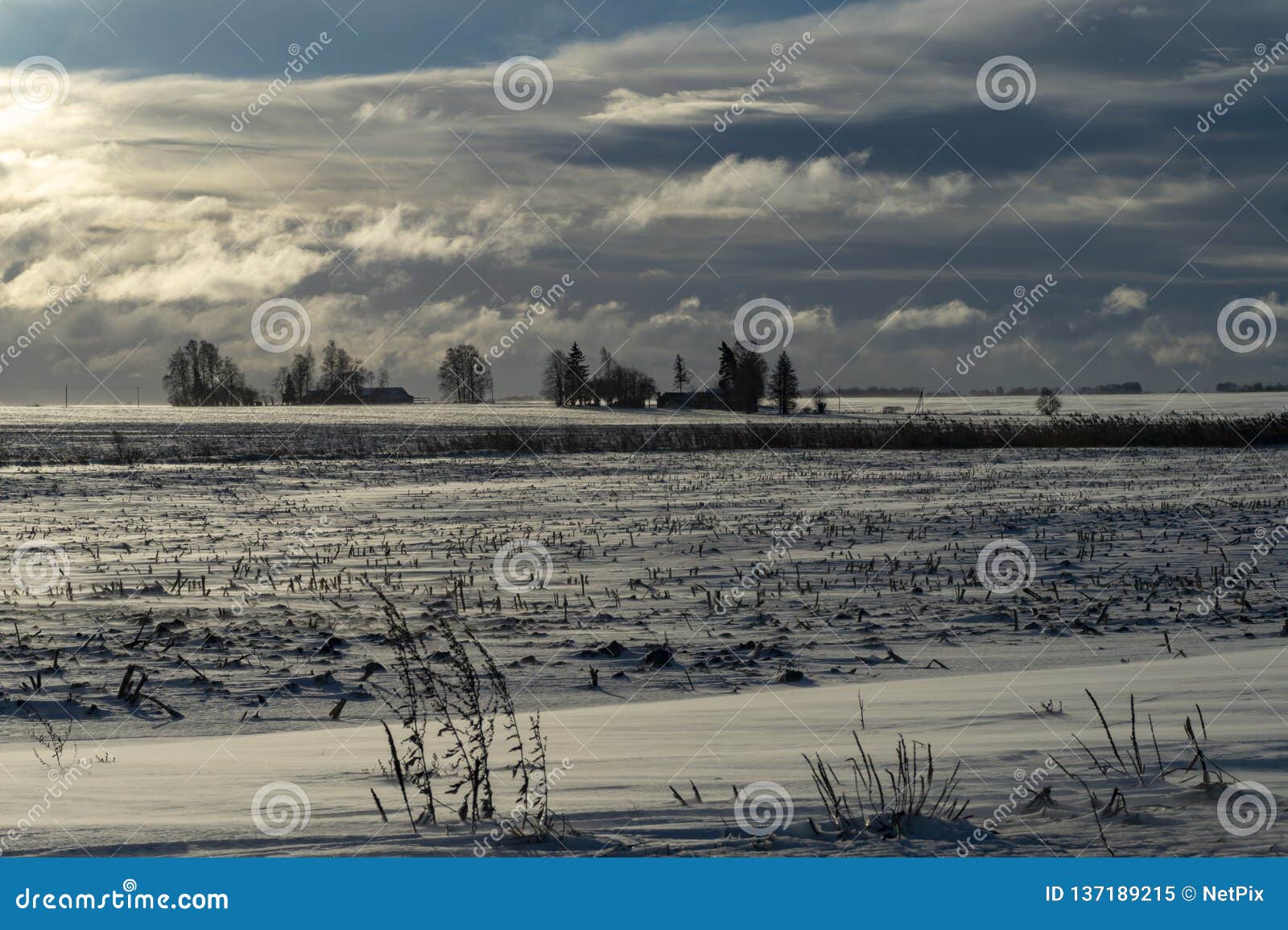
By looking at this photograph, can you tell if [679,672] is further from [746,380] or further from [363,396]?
[363,396]

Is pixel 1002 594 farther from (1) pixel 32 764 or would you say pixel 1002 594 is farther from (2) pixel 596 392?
(2) pixel 596 392

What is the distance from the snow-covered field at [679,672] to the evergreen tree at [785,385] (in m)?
110

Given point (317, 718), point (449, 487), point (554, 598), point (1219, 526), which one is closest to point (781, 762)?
point (317, 718)

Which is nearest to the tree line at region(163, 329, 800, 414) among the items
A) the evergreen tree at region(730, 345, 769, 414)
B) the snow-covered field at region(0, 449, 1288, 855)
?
the evergreen tree at region(730, 345, 769, 414)

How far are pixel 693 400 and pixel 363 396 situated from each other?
176ft

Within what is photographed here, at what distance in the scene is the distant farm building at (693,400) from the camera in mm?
132750

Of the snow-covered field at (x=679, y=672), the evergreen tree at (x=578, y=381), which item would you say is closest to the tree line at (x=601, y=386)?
the evergreen tree at (x=578, y=381)

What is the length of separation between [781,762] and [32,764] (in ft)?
12.9

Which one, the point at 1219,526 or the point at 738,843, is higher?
the point at 1219,526

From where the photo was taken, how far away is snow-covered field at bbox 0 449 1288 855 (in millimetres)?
4562

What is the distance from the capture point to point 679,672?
8883mm

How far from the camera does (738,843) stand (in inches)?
169

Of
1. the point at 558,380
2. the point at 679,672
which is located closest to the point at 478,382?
the point at 558,380

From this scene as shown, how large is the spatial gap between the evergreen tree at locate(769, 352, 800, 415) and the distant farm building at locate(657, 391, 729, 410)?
6696mm
